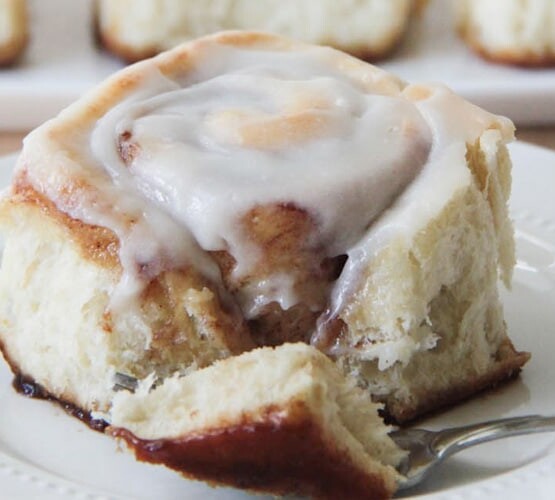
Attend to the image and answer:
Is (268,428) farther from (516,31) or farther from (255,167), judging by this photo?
(516,31)

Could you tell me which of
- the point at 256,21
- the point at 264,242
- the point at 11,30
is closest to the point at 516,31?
the point at 256,21

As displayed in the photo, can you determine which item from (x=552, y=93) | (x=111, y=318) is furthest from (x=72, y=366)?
(x=552, y=93)

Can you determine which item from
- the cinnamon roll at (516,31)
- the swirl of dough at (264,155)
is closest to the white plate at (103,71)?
the cinnamon roll at (516,31)

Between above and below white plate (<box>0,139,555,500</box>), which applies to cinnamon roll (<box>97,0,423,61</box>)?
below

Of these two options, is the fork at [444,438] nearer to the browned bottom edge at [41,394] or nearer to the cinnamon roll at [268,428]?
the cinnamon roll at [268,428]

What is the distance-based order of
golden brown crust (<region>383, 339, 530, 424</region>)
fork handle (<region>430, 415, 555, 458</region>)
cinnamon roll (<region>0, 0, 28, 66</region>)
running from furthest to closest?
cinnamon roll (<region>0, 0, 28, 66</region>) → golden brown crust (<region>383, 339, 530, 424</region>) → fork handle (<region>430, 415, 555, 458</region>)

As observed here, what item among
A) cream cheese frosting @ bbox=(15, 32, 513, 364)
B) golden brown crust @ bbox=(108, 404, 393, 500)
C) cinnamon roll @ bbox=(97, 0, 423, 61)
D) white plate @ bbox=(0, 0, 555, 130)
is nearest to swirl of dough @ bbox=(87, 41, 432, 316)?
cream cheese frosting @ bbox=(15, 32, 513, 364)

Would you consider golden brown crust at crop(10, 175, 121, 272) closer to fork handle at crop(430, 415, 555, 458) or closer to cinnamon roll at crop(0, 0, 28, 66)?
fork handle at crop(430, 415, 555, 458)
